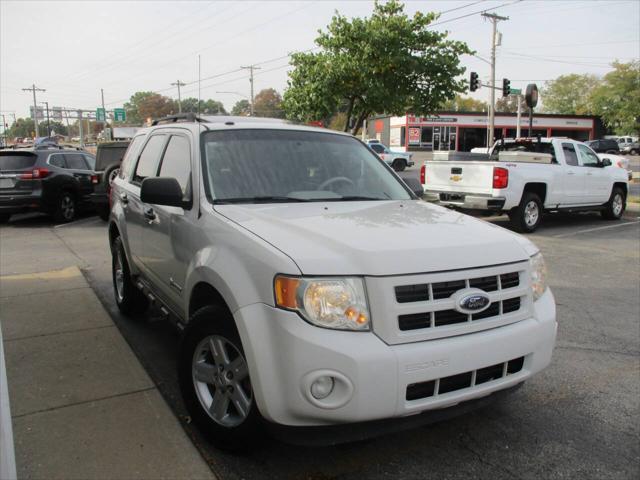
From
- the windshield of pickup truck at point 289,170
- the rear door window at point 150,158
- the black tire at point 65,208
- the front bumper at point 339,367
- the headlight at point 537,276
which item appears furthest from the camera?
the black tire at point 65,208

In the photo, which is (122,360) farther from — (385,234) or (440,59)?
(440,59)

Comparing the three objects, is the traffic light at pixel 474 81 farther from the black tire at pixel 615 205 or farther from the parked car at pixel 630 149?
Answer: the parked car at pixel 630 149

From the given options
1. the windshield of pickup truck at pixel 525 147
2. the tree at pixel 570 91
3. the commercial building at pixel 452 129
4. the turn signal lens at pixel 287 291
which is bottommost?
the turn signal lens at pixel 287 291

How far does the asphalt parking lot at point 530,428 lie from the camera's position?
112 inches

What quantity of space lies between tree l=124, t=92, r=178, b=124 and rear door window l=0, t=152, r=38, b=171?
328 feet

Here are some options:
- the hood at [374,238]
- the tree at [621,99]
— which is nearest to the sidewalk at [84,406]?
the hood at [374,238]

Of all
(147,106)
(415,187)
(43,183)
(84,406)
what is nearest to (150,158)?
(84,406)

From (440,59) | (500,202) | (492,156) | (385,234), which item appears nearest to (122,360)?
(385,234)

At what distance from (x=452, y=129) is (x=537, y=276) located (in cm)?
5835

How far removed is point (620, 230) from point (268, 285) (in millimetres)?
11241

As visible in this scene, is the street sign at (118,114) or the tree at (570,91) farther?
the tree at (570,91)

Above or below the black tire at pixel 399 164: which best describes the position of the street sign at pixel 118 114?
above

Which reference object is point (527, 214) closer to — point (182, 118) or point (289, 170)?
point (182, 118)

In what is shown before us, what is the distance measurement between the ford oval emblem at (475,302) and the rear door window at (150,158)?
2.84m
